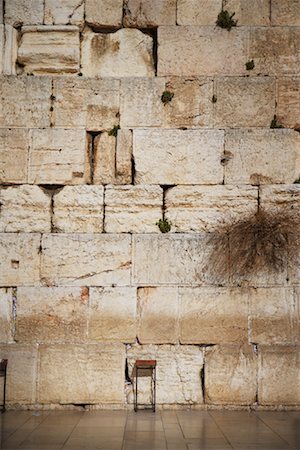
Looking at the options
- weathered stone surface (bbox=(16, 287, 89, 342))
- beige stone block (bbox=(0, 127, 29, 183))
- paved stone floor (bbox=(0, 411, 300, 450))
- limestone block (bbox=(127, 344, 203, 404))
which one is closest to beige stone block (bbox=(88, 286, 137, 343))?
weathered stone surface (bbox=(16, 287, 89, 342))

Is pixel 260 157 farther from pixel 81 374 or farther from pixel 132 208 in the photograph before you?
pixel 81 374

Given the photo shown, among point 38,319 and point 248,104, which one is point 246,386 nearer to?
point 38,319

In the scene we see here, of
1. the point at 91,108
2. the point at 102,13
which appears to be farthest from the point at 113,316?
the point at 102,13

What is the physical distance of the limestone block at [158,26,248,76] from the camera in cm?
893

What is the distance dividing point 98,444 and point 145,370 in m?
2.23

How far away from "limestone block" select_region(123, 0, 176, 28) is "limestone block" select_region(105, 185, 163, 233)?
239cm

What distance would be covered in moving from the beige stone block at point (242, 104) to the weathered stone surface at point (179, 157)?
27 centimetres

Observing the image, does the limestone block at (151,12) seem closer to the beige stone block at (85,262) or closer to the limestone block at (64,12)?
the limestone block at (64,12)

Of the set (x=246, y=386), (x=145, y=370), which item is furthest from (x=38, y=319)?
(x=246, y=386)

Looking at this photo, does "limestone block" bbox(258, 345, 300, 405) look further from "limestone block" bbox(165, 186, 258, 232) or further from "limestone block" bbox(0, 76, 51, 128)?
"limestone block" bbox(0, 76, 51, 128)

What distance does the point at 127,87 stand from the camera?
8891 mm

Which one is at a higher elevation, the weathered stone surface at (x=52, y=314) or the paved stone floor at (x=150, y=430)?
the weathered stone surface at (x=52, y=314)

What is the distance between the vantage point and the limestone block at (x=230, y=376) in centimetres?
818

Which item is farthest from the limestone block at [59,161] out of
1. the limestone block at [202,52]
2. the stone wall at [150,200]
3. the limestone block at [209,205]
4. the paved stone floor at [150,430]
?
the paved stone floor at [150,430]
